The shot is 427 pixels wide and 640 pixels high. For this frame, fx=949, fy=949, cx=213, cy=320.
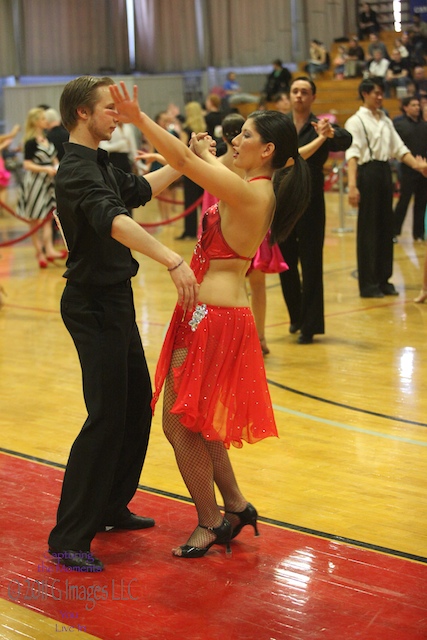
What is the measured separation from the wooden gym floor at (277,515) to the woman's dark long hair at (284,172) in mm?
1152

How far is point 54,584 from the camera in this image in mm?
3150

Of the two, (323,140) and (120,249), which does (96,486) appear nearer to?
(120,249)

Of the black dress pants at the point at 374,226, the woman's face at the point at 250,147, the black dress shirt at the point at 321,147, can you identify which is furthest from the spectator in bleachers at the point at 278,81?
the woman's face at the point at 250,147

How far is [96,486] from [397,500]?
129 cm

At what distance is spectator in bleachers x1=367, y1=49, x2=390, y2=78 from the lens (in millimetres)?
19219

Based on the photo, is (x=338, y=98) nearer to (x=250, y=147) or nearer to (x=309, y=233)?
(x=309, y=233)

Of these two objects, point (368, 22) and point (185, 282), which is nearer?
point (185, 282)

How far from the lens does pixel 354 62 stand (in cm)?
2008

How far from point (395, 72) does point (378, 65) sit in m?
0.51

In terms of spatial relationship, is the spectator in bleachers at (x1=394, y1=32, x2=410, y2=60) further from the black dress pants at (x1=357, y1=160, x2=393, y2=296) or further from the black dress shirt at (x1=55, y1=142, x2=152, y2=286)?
the black dress shirt at (x1=55, y1=142, x2=152, y2=286)

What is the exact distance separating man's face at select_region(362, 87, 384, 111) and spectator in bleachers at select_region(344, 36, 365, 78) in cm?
1276

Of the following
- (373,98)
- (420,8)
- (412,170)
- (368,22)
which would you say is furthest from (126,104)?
A: (368,22)

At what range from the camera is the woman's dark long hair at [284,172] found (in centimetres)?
331

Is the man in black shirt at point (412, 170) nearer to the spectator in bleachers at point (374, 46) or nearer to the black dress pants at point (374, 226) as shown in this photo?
the black dress pants at point (374, 226)
